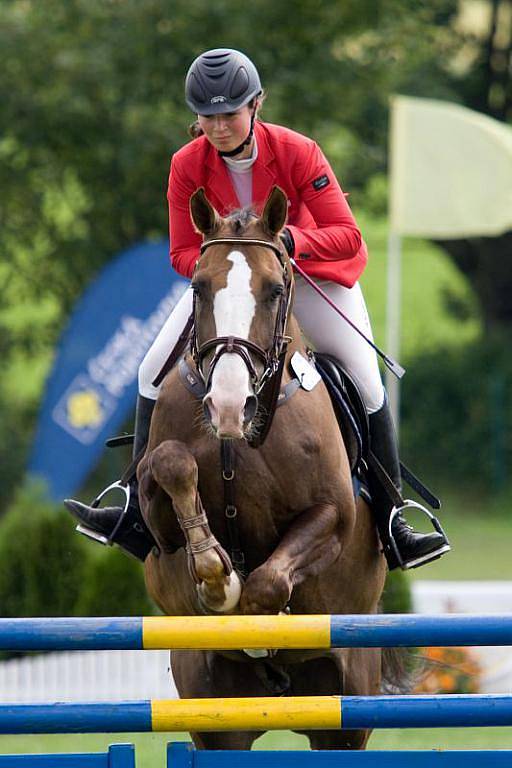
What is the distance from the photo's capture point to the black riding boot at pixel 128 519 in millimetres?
5156

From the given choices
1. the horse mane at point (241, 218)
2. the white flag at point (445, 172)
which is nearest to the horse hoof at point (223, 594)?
the horse mane at point (241, 218)

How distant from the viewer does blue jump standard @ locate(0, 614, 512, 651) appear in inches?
139

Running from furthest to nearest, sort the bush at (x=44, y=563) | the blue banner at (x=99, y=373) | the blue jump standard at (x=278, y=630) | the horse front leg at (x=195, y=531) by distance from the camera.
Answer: the blue banner at (x=99, y=373) < the bush at (x=44, y=563) < the horse front leg at (x=195, y=531) < the blue jump standard at (x=278, y=630)

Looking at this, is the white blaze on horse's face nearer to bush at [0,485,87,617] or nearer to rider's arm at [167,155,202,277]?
rider's arm at [167,155,202,277]

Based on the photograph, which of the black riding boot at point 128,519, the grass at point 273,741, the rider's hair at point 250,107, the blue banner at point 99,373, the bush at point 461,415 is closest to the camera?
the rider's hair at point 250,107

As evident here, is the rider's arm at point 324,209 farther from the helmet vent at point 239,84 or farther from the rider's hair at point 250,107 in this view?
the helmet vent at point 239,84

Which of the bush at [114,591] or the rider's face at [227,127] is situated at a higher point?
the rider's face at [227,127]

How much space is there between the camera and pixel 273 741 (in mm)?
9102

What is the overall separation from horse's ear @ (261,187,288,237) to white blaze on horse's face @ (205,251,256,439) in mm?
196

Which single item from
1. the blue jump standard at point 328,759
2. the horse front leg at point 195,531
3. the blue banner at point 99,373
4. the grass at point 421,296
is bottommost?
the blue jump standard at point 328,759

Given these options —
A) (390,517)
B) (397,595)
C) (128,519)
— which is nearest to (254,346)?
(128,519)

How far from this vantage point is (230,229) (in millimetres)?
4551

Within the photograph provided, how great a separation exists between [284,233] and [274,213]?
0.13 meters

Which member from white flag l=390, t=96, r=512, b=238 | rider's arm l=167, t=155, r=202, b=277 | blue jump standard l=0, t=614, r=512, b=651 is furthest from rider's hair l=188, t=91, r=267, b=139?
white flag l=390, t=96, r=512, b=238
